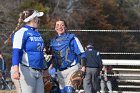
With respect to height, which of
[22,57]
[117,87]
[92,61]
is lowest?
[117,87]

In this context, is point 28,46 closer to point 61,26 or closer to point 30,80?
point 30,80

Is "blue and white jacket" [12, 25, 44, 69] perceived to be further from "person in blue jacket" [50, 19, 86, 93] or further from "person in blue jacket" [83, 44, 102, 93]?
"person in blue jacket" [83, 44, 102, 93]

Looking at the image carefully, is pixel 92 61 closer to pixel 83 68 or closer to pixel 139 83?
pixel 139 83

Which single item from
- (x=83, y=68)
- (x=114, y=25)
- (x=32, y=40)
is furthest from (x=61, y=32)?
(x=114, y=25)

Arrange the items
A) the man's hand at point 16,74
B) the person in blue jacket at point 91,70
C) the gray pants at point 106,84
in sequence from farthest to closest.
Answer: the gray pants at point 106,84, the person in blue jacket at point 91,70, the man's hand at point 16,74

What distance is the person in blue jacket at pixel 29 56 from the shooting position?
8.16 meters

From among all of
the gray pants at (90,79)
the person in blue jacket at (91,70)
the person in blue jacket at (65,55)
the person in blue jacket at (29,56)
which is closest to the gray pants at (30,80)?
the person in blue jacket at (29,56)

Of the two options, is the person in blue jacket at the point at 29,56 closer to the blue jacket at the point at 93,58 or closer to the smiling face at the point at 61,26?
the smiling face at the point at 61,26

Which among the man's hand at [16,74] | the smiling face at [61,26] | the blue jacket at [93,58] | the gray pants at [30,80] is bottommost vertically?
the blue jacket at [93,58]

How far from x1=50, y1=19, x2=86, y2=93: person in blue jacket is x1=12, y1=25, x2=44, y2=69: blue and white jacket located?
130 centimetres

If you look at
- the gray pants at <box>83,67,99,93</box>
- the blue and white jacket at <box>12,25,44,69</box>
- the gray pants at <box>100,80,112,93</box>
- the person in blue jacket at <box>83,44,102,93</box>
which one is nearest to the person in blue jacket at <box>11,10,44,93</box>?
the blue and white jacket at <box>12,25,44,69</box>

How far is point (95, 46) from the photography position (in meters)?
17.3

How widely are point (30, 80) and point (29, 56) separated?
1.27 ft

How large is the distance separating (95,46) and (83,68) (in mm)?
7589
